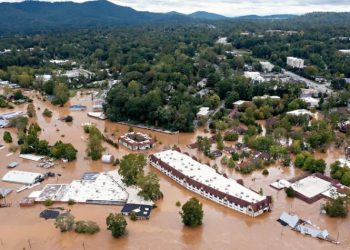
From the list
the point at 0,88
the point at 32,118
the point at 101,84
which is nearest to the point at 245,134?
the point at 32,118

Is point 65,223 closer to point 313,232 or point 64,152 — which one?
point 64,152

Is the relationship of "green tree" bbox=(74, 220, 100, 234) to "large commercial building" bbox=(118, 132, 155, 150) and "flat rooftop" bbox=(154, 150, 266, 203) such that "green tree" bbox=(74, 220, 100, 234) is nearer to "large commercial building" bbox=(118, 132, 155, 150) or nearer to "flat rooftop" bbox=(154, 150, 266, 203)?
"flat rooftop" bbox=(154, 150, 266, 203)

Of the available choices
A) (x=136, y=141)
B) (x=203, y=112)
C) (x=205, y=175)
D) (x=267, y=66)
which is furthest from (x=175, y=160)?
(x=267, y=66)

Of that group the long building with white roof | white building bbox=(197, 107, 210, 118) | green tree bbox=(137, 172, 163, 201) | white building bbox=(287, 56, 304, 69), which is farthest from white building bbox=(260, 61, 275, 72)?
green tree bbox=(137, 172, 163, 201)

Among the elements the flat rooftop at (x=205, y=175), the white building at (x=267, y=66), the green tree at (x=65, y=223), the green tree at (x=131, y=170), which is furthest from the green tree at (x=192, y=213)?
the white building at (x=267, y=66)

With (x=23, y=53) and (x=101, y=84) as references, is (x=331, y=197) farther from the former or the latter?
(x=23, y=53)

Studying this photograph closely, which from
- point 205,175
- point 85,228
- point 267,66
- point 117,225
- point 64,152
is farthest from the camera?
→ point 267,66
